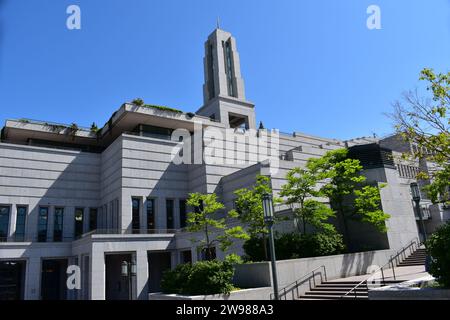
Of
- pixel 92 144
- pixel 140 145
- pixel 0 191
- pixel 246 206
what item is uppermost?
pixel 92 144

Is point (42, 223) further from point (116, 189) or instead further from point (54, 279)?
point (116, 189)

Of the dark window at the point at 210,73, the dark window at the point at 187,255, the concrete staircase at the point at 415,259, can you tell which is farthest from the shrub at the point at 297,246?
the dark window at the point at 210,73

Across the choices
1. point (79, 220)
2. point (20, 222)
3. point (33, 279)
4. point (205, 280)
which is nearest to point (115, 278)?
point (33, 279)

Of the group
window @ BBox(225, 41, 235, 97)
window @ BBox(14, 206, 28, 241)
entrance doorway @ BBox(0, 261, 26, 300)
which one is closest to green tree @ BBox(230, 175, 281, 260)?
window @ BBox(14, 206, 28, 241)

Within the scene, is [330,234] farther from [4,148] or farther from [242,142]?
[4,148]

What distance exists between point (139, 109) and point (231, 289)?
29043 millimetres

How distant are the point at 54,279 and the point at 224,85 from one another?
3237cm

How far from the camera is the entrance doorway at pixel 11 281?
3591 centimetres

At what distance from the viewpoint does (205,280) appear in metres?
17.1

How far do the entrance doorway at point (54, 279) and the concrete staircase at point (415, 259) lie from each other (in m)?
32.4

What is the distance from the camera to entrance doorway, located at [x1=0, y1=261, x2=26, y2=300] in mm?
35906

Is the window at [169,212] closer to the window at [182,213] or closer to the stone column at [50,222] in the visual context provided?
the window at [182,213]

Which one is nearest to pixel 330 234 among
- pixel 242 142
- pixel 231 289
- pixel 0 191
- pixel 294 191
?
pixel 294 191
